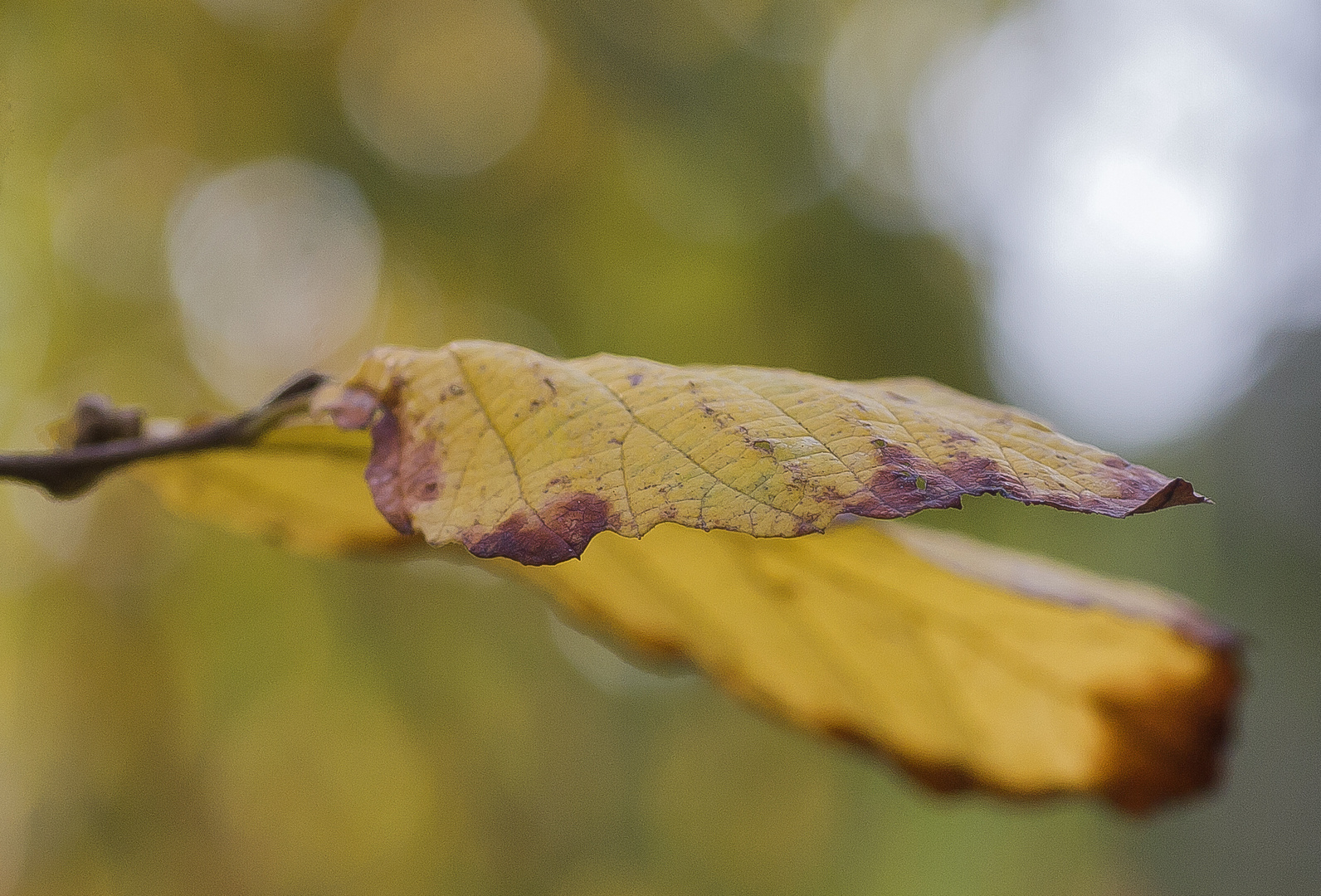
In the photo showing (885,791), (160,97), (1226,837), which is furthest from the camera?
(1226,837)

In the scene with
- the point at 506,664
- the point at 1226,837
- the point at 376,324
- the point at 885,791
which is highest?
the point at 376,324

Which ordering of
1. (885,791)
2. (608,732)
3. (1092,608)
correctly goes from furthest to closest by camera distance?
(608,732)
(885,791)
(1092,608)

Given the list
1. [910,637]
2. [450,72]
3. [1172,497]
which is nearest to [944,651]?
[910,637]

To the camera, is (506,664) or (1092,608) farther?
(506,664)

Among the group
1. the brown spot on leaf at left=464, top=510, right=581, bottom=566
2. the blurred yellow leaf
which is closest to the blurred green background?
the blurred yellow leaf

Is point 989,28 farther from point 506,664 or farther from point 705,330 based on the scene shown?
point 506,664

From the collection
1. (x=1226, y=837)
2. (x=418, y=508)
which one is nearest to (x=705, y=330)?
(x=418, y=508)

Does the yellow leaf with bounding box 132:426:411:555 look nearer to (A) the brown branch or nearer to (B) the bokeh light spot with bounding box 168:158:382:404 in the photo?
(A) the brown branch
